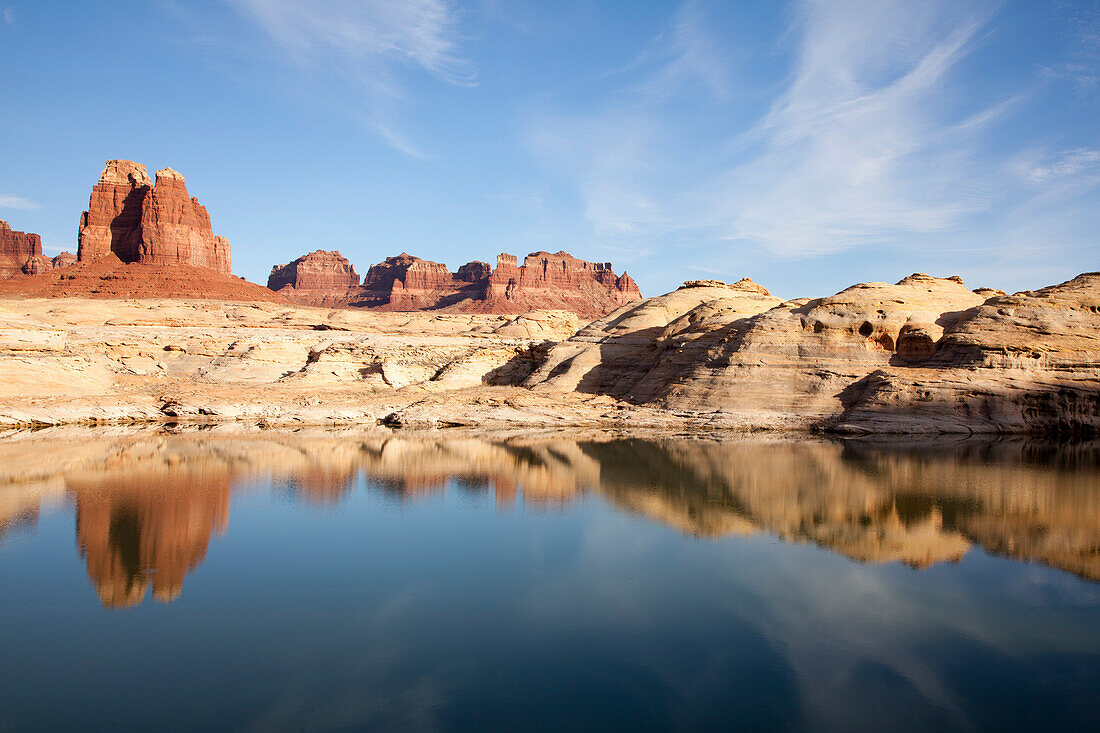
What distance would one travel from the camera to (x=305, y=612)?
1126 centimetres

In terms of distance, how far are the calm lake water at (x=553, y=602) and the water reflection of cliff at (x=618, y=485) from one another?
13 centimetres

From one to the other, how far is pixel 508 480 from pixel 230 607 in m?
11.6

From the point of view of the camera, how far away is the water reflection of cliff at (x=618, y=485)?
14734mm

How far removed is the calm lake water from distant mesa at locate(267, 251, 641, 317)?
139 m

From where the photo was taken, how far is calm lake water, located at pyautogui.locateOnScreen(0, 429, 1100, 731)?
27.4ft

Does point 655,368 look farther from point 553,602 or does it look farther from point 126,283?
point 126,283

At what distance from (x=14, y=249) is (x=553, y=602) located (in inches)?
6062

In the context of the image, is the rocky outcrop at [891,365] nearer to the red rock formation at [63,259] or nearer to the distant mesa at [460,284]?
the distant mesa at [460,284]

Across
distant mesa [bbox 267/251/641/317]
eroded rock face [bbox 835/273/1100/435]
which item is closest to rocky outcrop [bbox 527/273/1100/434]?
eroded rock face [bbox 835/273/1100/435]

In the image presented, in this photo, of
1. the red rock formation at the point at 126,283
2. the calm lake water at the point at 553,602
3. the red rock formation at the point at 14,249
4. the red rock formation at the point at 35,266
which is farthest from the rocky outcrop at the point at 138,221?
the calm lake water at the point at 553,602

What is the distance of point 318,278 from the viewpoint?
6978 inches

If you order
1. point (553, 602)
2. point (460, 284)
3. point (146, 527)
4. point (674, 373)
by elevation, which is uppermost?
point (460, 284)

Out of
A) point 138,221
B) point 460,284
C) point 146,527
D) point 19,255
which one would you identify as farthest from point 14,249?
point 146,527

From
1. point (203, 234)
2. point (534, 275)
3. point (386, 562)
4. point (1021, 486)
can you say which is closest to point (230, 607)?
point (386, 562)
